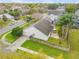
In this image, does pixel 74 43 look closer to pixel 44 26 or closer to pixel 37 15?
pixel 44 26

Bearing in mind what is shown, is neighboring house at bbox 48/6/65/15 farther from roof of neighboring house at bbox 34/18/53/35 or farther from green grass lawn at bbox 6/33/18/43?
green grass lawn at bbox 6/33/18/43

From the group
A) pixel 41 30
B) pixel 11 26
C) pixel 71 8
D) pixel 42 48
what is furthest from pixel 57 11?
pixel 11 26

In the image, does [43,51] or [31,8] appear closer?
[43,51]

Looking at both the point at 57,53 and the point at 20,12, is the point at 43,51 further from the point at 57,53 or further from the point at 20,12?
the point at 20,12

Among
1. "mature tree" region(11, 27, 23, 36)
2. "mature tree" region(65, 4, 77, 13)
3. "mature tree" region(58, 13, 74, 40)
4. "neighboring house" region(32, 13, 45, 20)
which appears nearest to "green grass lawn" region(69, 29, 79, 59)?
"mature tree" region(58, 13, 74, 40)

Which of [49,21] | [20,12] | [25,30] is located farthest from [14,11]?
[49,21]

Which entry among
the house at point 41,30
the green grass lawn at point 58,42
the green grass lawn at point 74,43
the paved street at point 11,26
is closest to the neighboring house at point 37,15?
the house at point 41,30

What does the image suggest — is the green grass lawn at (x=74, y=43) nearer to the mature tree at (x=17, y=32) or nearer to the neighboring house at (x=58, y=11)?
the neighboring house at (x=58, y=11)
